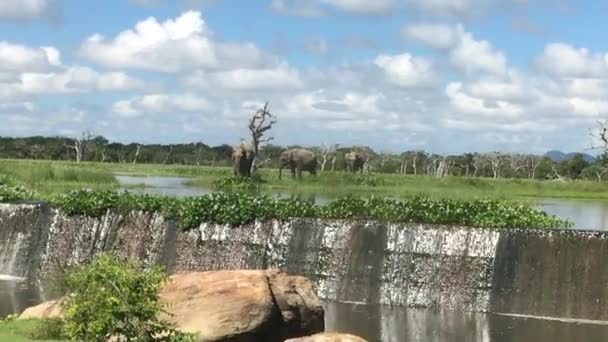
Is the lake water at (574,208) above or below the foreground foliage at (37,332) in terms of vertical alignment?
above

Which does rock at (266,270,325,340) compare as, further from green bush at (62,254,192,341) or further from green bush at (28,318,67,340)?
green bush at (62,254,192,341)

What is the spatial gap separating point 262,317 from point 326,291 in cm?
731

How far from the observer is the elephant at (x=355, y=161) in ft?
217

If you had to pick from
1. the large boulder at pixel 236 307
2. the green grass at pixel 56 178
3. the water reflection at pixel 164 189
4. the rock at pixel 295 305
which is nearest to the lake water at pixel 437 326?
the rock at pixel 295 305

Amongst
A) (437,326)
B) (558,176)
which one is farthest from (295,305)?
(558,176)

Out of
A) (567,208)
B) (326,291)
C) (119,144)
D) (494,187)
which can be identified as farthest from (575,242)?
(119,144)

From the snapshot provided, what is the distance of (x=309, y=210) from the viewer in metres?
20.0

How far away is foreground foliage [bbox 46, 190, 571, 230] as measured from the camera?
18906mm

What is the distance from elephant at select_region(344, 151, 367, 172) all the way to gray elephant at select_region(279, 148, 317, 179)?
943 cm

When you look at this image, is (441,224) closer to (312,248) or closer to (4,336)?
(312,248)

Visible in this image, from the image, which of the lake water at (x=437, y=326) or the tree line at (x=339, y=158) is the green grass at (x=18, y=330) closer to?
the lake water at (x=437, y=326)

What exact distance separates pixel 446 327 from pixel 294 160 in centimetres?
4007

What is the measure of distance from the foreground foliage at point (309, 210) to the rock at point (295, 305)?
20.6 ft

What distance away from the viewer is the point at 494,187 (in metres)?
47.6
